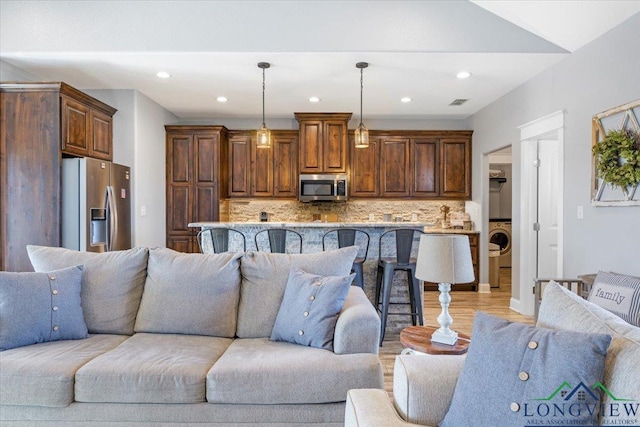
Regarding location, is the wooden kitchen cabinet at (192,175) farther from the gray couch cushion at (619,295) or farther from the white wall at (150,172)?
the gray couch cushion at (619,295)

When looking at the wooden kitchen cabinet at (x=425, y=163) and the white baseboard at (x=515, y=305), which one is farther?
the wooden kitchen cabinet at (x=425, y=163)

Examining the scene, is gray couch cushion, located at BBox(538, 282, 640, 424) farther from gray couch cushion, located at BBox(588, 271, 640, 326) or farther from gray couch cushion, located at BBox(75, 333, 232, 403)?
gray couch cushion, located at BBox(588, 271, 640, 326)

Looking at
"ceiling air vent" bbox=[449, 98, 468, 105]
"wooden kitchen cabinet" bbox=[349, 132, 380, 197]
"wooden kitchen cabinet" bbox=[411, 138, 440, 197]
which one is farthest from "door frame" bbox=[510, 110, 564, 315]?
"wooden kitchen cabinet" bbox=[349, 132, 380, 197]

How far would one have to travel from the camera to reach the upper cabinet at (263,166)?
20.4 ft

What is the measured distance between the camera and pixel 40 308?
2.08 metres

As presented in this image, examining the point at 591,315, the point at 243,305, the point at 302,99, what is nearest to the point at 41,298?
the point at 243,305

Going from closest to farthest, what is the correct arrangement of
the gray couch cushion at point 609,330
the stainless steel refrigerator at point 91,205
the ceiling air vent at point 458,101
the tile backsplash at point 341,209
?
the gray couch cushion at point 609,330 → the stainless steel refrigerator at point 91,205 → the ceiling air vent at point 458,101 → the tile backsplash at point 341,209

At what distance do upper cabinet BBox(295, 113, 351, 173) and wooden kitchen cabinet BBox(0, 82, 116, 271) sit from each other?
317cm

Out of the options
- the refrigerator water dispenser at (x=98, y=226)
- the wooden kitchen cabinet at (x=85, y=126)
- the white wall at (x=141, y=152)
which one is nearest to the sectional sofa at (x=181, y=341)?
the refrigerator water dispenser at (x=98, y=226)

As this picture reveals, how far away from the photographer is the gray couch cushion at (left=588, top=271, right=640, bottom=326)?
2.40m

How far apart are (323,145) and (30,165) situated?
12.1ft

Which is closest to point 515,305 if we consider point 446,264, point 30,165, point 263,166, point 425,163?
point 425,163

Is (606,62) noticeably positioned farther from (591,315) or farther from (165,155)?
(165,155)

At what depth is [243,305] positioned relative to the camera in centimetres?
233
